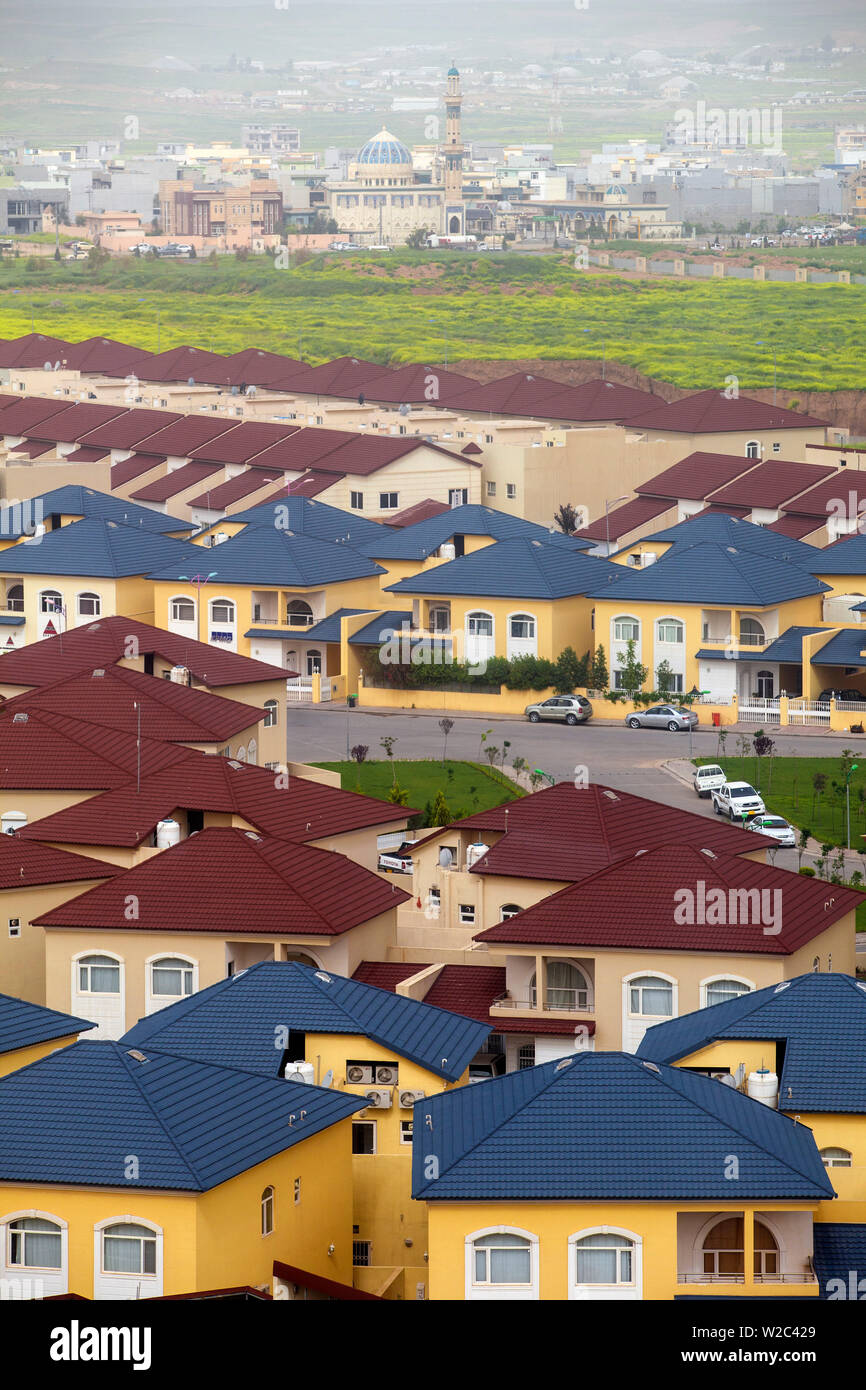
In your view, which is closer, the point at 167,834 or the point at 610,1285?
the point at 610,1285

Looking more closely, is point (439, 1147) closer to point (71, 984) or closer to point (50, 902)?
point (71, 984)

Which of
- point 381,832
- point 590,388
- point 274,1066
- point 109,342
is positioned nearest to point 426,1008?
point 274,1066

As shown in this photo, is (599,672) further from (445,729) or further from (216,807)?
(216,807)

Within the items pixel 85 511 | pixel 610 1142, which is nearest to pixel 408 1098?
pixel 610 1142

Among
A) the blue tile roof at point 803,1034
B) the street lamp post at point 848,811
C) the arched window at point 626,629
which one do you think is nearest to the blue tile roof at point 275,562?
the arched window at point 626,629

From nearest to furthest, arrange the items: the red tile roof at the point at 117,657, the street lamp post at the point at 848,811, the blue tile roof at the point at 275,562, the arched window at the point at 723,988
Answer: the arched window at the point at 723,988 → the street lamp post at the point at 848,811 → the red tile roof at the point at 117,657 → the blue tile roof at the point at 275,562

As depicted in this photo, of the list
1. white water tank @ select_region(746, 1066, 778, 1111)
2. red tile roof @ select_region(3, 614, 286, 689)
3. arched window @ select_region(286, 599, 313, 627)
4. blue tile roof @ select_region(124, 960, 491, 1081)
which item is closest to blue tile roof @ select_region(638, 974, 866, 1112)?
white water tank @ select_region(746, 1066, 778, 1111)

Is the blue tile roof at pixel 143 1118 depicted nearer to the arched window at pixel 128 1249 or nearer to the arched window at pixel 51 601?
the arched window at pixel 128 1249

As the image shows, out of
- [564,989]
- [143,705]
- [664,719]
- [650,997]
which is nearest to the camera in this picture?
[650,997]
